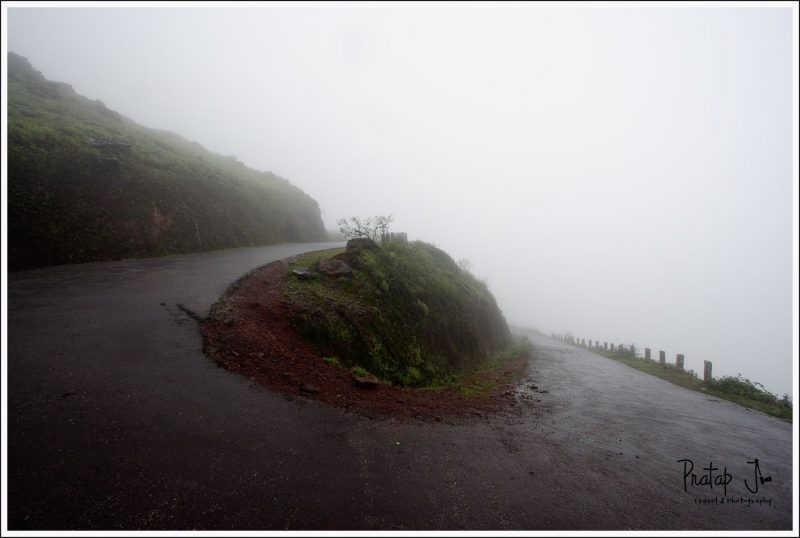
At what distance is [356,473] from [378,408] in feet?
6.75

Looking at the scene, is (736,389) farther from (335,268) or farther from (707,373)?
(335,268)

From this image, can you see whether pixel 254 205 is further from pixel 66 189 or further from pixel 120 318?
pixel 120 318

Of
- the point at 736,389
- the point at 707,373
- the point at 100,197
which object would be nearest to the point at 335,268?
→ the point at 100,197

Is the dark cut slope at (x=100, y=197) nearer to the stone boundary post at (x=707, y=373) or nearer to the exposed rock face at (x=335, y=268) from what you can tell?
the exposed rock face at (x=335, y=268)

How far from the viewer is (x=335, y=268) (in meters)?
11.2

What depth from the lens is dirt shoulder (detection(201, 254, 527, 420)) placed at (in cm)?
629

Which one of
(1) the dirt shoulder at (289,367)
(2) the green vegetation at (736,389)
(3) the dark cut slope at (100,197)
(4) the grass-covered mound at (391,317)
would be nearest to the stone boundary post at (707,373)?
(2) the green vegetation at (736,389)

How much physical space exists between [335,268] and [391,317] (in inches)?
112

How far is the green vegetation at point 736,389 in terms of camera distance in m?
9.96

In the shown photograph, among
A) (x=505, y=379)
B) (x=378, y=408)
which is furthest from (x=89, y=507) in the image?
(x=505, y=379)

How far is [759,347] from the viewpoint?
486 ft

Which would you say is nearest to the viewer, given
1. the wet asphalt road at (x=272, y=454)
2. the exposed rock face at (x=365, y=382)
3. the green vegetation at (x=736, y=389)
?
the wet asphalt road at (x=272, y=454)

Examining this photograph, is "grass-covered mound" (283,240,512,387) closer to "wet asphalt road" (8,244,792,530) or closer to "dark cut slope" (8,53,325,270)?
"wet asphalt road" (8,244,792,530)

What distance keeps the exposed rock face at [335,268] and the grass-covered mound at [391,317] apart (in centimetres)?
16
